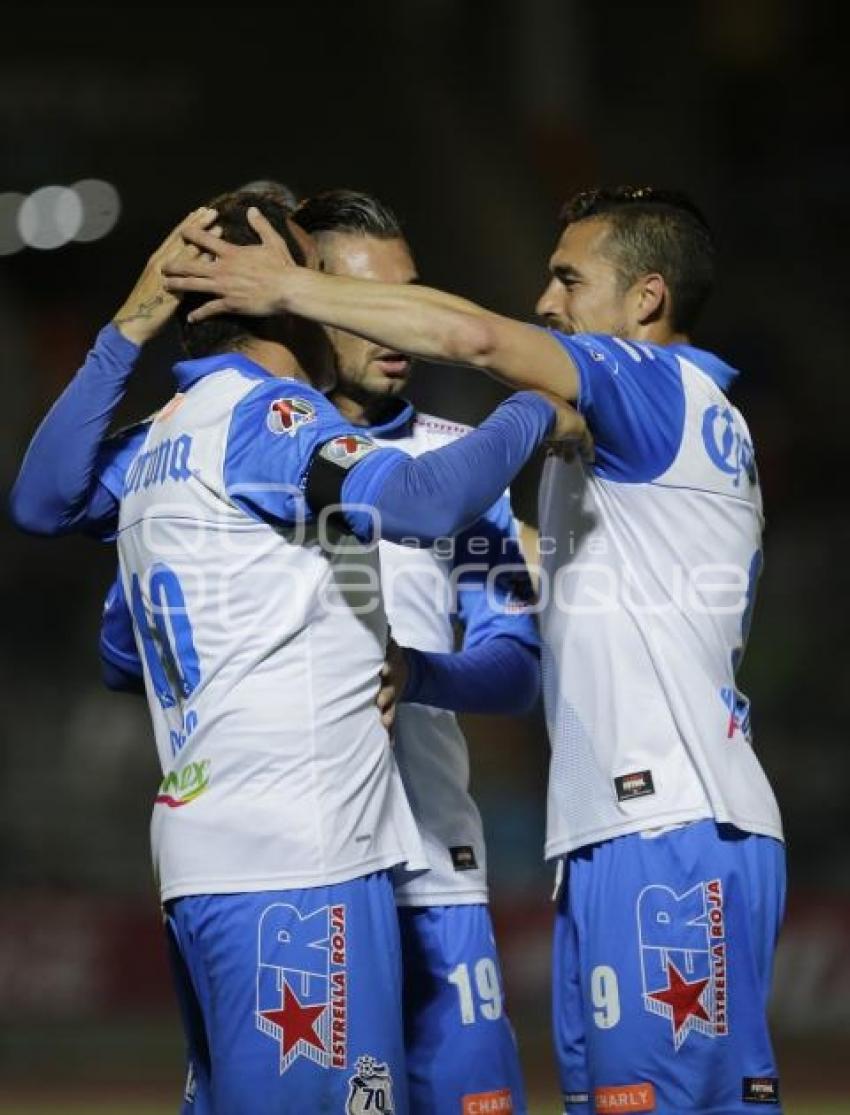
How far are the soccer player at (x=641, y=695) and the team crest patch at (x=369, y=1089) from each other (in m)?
0.61

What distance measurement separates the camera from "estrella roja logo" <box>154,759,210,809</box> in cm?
338

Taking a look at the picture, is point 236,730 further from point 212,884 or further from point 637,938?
point 637,938

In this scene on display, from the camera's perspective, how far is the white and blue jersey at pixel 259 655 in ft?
10.8

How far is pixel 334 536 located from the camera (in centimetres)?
338

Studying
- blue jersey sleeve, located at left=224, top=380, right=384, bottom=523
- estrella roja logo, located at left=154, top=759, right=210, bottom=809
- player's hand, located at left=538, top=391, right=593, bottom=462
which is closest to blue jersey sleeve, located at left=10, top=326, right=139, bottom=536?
blue jersey sleeve, located at left=224, top=380, right=384, bottom=523

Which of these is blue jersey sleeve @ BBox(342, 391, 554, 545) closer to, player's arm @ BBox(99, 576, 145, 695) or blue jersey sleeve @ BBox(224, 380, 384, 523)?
blue jersey sleeve @ BBox(224, 380, 384, 523)

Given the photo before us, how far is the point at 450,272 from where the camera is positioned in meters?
14.5

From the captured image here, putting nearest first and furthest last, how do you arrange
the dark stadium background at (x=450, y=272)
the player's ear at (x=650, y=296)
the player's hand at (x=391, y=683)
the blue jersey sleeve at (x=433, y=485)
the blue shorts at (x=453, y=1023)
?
1. the blue jersey sleeve at (x=433, y=485)
2. the player's hand at (x=391, y=683)
3. the blue shorts at (x=453, y=1023)
4. the player's ear at (x=650, y=296)
5. the dark stadium background at (x=450, y=272)

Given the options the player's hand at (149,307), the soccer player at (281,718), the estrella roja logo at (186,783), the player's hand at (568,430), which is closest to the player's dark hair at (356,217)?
the player's hand at (149,307)

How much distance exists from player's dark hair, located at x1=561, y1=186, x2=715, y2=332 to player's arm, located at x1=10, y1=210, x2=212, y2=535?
3.42ft

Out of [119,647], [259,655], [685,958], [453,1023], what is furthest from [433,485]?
[453,1023]

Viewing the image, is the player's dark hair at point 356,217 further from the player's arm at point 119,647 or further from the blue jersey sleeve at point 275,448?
the blue jersey sleeve at point 275,448

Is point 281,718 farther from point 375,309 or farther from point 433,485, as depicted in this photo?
point 375,309

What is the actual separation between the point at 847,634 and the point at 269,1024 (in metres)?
8.62
